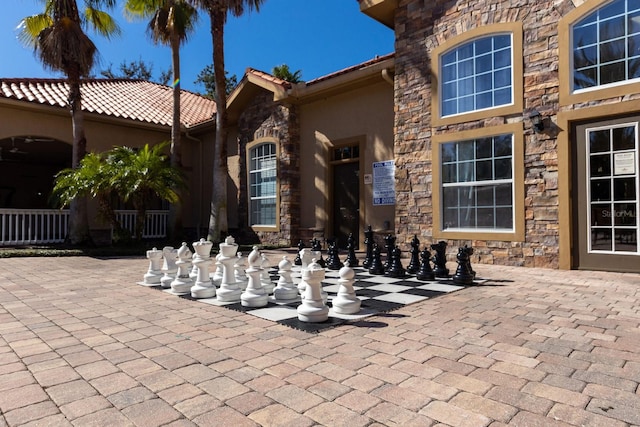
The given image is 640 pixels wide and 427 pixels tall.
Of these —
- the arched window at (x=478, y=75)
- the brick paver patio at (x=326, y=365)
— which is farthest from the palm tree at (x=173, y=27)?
the brick paver patio at (x=326, y=365)

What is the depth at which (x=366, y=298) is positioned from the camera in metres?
4.28

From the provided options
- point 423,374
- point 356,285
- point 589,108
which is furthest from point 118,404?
point 589,108

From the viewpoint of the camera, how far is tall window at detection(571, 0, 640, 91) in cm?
579

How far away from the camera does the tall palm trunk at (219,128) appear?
1070 centimetres

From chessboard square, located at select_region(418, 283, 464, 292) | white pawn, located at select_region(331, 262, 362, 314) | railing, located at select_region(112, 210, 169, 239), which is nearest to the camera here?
white pawn, located at select_region(331, 262, 362, 314)

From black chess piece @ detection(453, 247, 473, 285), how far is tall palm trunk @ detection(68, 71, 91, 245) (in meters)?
9.30

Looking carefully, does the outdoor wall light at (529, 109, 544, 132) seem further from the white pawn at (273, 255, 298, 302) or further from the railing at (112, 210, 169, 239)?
the railing at (112, 210, 169, 239)

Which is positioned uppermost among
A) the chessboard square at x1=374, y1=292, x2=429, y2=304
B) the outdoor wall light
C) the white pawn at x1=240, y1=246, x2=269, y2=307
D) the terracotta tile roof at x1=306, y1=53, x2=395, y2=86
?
the terracotta tile roof at x1=306, y1=53, x2=395, y2=86

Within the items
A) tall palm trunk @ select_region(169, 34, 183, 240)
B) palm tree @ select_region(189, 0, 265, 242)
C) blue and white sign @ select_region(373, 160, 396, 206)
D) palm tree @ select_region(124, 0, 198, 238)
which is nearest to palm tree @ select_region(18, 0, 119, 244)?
palm tree @ select_region(124, 0, 198, 238)

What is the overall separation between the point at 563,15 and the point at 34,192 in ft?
71.3

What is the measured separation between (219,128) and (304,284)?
7.66 metres

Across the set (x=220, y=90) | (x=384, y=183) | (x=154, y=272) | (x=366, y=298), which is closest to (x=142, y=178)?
(x=220, y=90)

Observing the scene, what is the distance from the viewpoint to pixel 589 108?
19.8 feet

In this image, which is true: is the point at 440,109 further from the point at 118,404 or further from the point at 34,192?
the point at 34,192
